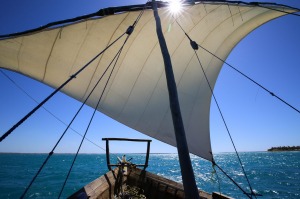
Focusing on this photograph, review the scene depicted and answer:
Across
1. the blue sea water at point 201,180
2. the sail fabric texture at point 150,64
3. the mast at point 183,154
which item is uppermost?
the sail fabric texture at point 150,64

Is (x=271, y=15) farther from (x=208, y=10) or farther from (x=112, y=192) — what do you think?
(x=112, y=192)

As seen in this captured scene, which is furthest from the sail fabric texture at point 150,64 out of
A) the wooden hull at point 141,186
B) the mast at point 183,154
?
the mast at point 183,154

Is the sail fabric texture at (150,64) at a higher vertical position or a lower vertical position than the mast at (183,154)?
higher

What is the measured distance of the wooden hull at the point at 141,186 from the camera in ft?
20.1

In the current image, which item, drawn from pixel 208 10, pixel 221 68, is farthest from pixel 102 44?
pixel 221 68

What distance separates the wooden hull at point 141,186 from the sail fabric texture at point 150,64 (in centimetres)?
153

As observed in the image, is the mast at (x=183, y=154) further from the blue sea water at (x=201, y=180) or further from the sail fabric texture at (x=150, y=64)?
the sail fabric texture at (x=150, y=64)

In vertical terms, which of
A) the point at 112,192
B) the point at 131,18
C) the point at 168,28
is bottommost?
the point at 112,192

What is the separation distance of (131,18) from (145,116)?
12.2 ft

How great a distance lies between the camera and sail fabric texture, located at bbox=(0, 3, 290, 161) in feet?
22.4

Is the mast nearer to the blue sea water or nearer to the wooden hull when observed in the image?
the blue sea water

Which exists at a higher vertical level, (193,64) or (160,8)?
(160,8)

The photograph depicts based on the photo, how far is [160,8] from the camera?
701 centimetres

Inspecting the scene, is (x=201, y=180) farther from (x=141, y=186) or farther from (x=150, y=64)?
(x=150, y=64)
